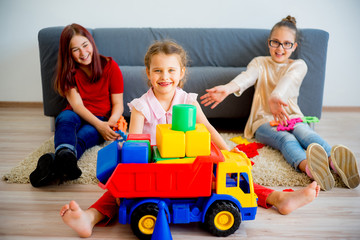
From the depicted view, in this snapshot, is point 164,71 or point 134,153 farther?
point 164,71

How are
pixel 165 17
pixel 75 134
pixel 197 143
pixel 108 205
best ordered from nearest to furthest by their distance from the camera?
pixel 197 143 < pixel 108 205 < pixel 75 134 < pixel 165 17

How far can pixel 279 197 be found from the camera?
1.17 metres

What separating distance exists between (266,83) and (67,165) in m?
1.28

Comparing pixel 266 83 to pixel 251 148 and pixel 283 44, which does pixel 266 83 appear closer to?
pixel 283 44

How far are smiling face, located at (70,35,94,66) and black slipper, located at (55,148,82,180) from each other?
689 mm

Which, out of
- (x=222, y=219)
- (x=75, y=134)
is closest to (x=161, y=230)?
(x=222, y=219)

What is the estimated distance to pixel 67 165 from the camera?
1.33m

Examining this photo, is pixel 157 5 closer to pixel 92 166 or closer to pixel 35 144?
pixel 35 144

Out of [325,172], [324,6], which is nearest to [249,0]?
[324,6]

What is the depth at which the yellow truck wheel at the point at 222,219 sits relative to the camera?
0.99 metres

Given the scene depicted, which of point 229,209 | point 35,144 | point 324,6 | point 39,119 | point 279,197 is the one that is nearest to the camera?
point 229,209

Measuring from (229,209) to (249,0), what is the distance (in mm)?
2304

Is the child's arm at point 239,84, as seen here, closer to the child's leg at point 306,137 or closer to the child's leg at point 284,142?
the child's leg at point 284,142

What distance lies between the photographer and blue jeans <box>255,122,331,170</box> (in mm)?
1533
